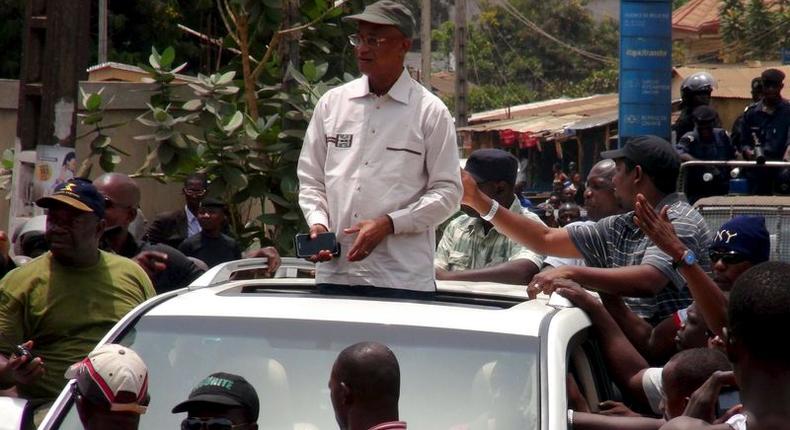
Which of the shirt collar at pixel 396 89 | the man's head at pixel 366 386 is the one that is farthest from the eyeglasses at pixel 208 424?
the shirt collar at pixel 396 89

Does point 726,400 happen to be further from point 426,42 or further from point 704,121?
point 426,42

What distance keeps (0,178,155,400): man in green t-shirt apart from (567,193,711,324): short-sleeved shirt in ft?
5.96

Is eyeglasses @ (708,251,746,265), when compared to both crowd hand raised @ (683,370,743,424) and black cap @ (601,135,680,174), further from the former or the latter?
crowd hand raised @ (683,370,743,424)

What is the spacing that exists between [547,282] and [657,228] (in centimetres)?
42

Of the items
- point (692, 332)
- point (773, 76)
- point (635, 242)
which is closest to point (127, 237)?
point (635, 242)

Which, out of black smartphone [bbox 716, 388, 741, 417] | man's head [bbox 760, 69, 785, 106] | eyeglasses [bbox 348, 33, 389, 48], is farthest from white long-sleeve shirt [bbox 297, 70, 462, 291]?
man's head [bbox 760, 69, 785, 106]

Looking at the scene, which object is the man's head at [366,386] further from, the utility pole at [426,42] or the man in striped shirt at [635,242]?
the utility pole at [426,42]

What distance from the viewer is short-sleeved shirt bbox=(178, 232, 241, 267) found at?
8.94 metres

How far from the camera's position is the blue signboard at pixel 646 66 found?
1516 centimetres

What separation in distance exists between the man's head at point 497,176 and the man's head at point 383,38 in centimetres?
167

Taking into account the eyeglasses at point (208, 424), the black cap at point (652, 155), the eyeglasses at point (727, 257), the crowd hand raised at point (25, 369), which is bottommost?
the crowd hand raised at point (25, 369)

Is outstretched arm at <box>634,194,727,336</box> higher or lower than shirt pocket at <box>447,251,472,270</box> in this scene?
higher

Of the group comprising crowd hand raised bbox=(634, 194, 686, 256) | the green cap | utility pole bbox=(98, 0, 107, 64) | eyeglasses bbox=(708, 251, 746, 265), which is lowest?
eyeglasses bbox=(708, 251, 746, 265)

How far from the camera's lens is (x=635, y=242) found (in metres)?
5.33
